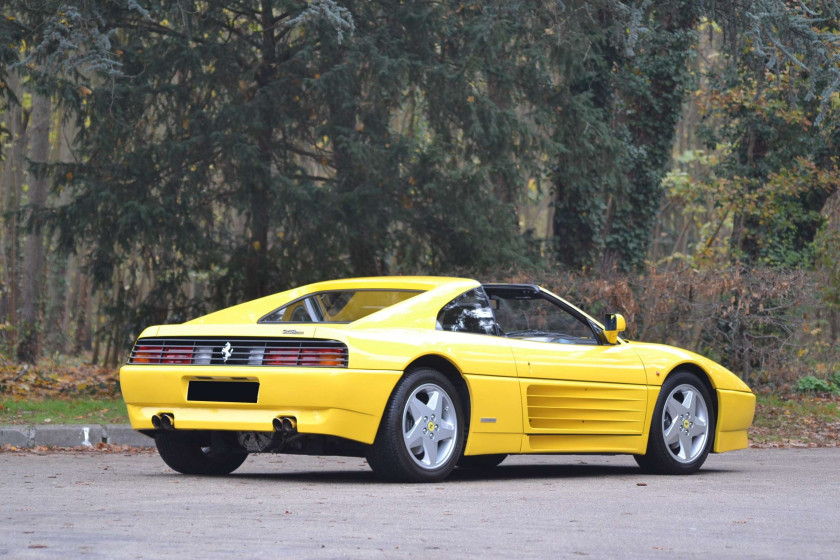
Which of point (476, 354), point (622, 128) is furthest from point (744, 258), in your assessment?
point (476, 354)

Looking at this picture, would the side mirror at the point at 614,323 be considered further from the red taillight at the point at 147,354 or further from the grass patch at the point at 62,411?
the grass patch at the point at 62,411

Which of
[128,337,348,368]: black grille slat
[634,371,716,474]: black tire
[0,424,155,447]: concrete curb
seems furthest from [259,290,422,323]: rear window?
[0,424,155,447]: concrete curb

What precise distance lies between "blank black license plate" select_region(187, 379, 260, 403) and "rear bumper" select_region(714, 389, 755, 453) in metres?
3.82

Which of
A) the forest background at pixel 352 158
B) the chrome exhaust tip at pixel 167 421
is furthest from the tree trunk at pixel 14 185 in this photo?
the chrome exhaust tip at pixel 167 421

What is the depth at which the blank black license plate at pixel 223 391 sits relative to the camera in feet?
25.4

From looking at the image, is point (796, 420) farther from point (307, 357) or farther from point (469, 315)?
point (307, 357)

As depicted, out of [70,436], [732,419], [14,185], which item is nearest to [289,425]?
[732,419]

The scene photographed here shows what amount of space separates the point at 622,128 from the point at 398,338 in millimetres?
15316

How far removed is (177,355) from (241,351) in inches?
20.3

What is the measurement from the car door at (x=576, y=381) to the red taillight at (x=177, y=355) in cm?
215

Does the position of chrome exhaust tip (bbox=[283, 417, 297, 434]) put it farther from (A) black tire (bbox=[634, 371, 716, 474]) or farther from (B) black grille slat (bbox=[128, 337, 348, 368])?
(A) black tire (bbox=[634, 371, 716, 474])

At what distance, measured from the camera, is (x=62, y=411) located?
1395cm

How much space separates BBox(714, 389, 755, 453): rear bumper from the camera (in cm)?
966

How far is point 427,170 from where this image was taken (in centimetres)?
1725
